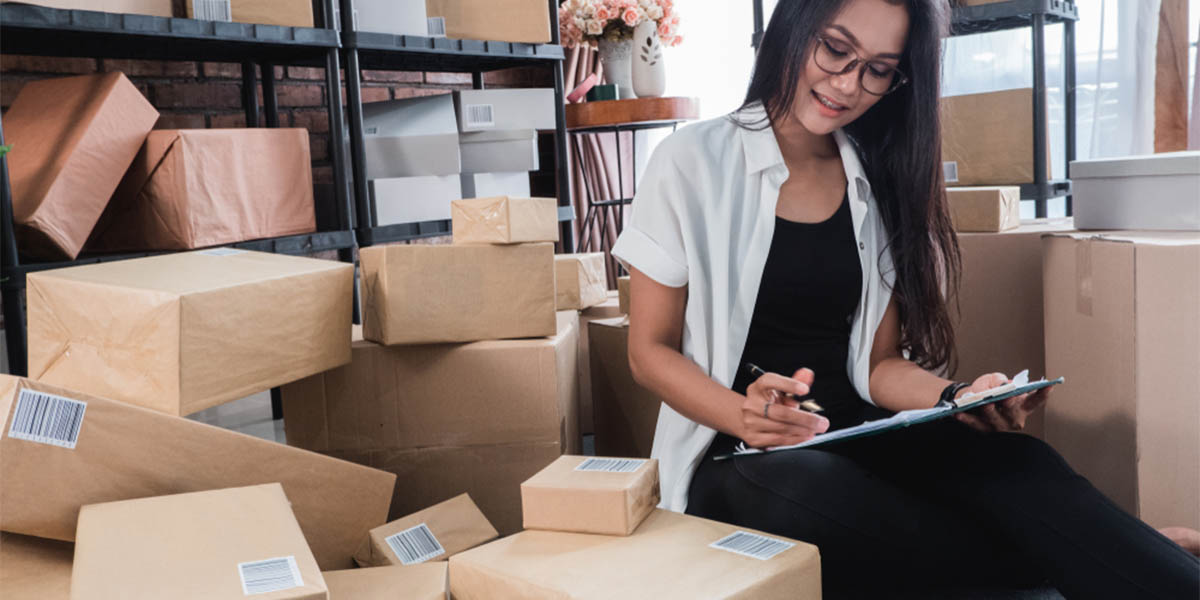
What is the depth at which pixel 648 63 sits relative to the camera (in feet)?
10.2

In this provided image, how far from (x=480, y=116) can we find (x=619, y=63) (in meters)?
0.86

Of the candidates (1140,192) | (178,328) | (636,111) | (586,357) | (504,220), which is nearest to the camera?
(178,328)

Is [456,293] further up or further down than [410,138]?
further down

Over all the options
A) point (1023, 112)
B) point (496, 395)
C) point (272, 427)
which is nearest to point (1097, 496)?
point (496, 395)

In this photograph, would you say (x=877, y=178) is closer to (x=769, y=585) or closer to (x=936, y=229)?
(x=936, y=229)

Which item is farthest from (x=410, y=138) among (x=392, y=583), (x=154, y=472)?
(x=392, y=583)

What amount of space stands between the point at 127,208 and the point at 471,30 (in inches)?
37.4

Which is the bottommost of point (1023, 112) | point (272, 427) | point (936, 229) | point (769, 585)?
point (272, 427)

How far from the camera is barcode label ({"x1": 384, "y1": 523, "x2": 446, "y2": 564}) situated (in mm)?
1292

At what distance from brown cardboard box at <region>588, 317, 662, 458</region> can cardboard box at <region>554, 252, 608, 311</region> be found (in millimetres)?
134

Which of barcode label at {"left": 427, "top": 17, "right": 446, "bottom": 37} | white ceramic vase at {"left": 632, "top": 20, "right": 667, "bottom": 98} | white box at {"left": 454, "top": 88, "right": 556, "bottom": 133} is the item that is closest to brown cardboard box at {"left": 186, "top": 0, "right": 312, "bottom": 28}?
barcode label at {"left": 427, "top": 17, "right": 446, "bottom": 37}

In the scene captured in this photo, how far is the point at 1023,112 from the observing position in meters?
2.32

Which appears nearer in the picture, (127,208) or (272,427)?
(127,208)

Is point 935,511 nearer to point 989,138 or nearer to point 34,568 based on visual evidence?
point 34,568
